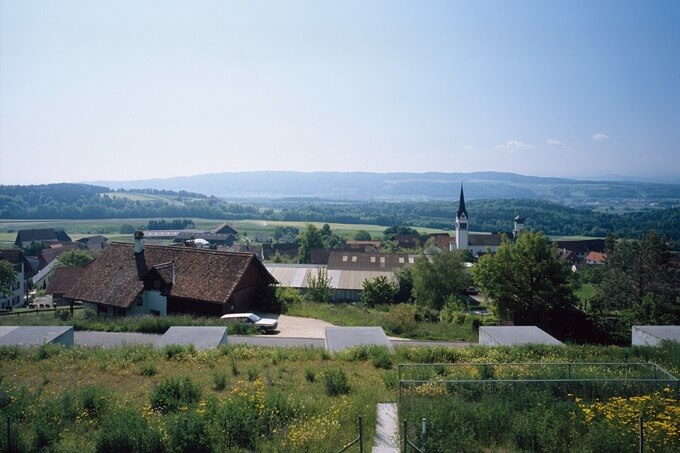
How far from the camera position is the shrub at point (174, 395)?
11.9 metres

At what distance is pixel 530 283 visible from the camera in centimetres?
2977

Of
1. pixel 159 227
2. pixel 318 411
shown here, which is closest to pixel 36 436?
pixel 318 411

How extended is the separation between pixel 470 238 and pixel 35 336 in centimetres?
9450

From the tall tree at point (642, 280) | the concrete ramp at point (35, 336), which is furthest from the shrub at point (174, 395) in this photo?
the tall tree at point (642, 280)

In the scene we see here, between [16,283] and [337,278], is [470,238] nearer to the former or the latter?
[337,278]

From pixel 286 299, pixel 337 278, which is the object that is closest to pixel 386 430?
pixel 286 299

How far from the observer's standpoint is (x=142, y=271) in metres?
32.2

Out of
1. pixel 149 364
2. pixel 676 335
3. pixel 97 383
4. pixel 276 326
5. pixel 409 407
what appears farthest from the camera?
pixel 276 326

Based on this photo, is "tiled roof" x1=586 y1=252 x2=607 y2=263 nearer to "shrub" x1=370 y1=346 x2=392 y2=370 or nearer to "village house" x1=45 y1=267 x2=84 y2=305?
"village house" x1=45 y1=267 x2=84 y2=305

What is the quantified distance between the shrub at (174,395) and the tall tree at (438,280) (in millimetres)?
28916

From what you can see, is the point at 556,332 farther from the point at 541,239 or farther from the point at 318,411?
the point at 318,411

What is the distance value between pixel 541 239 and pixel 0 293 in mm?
46515

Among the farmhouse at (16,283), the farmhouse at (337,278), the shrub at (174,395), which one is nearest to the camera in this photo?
the shrub at (174,395)

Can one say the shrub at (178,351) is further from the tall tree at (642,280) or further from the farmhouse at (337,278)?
the tall tree at (642,280)
